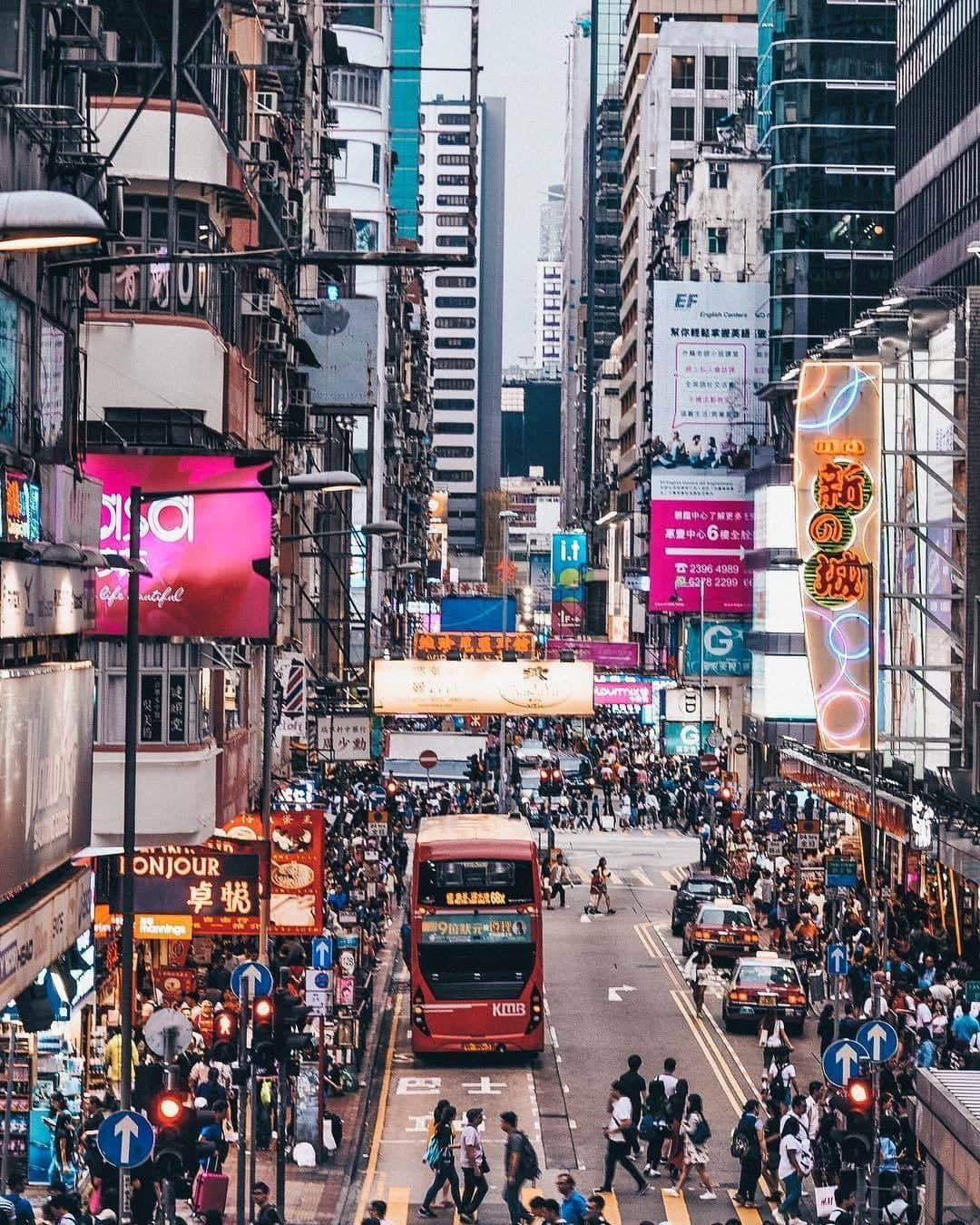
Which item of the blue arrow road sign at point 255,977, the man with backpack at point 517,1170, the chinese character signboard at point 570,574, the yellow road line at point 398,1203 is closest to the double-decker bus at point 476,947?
the yellow road line at point 398,1203

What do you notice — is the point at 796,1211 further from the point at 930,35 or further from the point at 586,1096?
the point at 930,35

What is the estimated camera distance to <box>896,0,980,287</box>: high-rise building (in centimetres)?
5959

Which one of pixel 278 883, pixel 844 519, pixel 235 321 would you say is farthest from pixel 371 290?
pixel 278 883

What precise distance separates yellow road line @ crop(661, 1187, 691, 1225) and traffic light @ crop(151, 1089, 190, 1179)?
5700mm

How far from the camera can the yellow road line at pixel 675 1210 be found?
2745 cm

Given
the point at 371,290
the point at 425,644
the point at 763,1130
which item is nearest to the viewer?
the point at 763,1130

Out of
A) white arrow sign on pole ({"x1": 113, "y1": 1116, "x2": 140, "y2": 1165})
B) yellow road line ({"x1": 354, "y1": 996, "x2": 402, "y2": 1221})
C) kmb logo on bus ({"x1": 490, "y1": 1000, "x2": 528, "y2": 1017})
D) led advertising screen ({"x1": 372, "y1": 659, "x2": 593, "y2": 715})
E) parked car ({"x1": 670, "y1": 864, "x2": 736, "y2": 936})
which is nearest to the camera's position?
white arrow sign on pole ({"x1": 113, "y1": 1116, "x2": 140, "y2": 1165})

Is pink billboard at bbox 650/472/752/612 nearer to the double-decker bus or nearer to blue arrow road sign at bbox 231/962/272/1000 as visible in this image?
the double-decker bus

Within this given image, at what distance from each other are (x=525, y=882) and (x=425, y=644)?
23278 mm

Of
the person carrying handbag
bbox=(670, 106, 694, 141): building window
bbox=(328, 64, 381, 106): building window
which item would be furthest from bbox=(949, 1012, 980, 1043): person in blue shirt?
bbox=(670, 106, 694, 141): building window

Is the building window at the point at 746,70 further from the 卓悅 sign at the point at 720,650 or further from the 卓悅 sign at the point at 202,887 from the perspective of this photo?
the 卓悅 sign at the point at 202,887

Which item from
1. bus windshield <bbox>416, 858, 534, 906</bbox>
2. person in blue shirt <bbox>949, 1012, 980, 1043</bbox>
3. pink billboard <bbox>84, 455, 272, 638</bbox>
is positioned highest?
pink billboard <bbox>84, 455, 272, 638</bbox>

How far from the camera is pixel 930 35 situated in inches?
2544

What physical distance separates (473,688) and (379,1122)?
26.3 m
